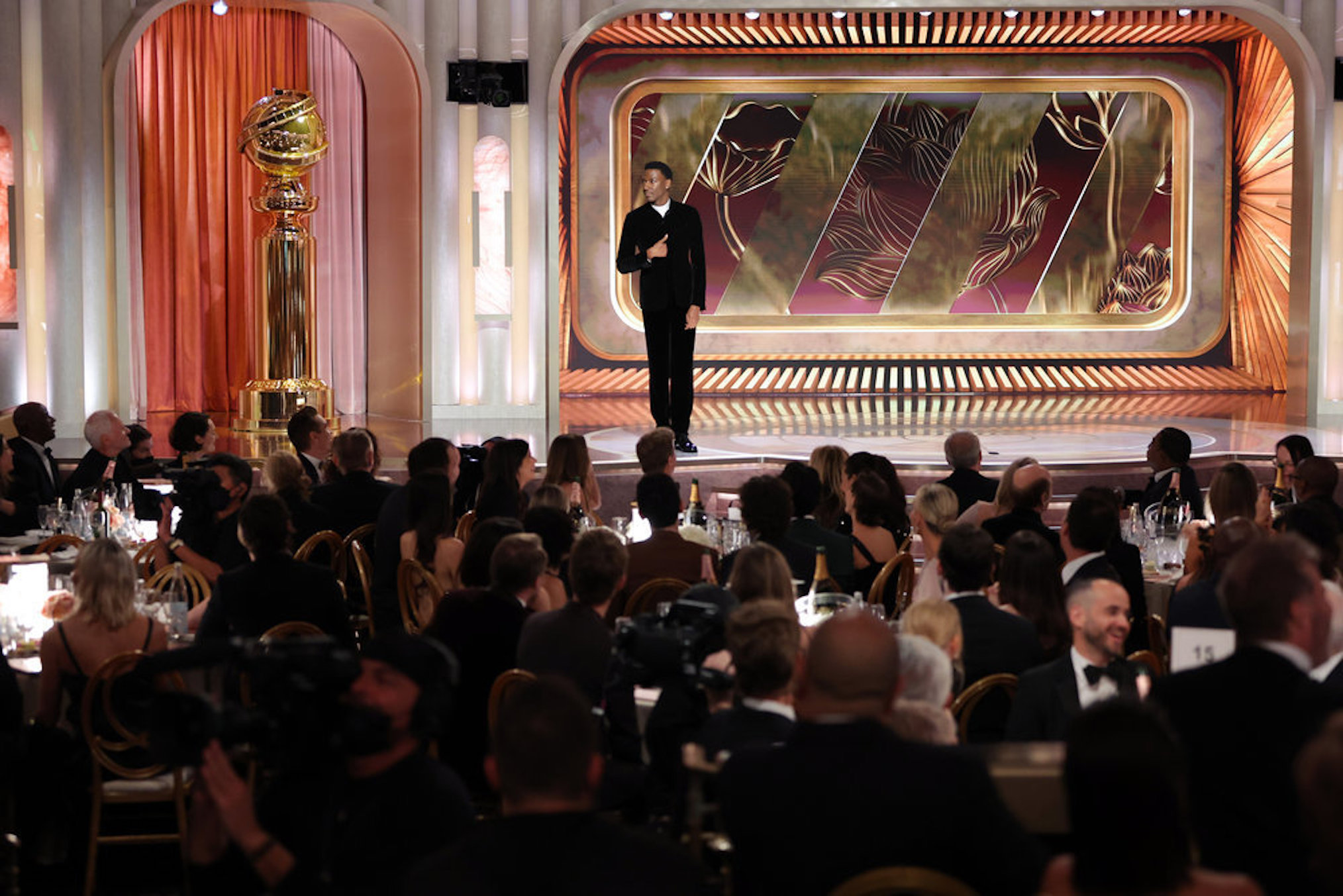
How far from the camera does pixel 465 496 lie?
7.07 meters

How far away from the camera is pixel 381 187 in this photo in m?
11.7

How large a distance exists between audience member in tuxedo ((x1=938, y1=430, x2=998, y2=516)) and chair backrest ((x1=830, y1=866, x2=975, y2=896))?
4.41 m

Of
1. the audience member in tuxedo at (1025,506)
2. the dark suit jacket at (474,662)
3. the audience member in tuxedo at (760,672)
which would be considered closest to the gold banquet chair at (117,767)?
the dark suit jacket at (474,662)

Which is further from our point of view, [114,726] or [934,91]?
[934,91]

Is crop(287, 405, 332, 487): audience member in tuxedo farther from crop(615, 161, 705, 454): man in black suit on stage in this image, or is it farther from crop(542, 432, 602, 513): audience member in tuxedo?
crop(615, 161, 705, 454): man in black suit on stage

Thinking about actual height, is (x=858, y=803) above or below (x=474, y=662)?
above

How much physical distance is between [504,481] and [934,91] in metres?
9.38

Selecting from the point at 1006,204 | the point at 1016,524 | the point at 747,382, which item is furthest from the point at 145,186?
the point at 1016,524

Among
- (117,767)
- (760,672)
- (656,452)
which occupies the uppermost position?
(656,452)

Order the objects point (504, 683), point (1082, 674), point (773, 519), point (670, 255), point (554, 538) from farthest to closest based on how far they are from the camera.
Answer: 1. point (670, 255)
2. point (773, 519)
3. point (554, 538)
4. point (504, 683)
5. point (1082, 674)

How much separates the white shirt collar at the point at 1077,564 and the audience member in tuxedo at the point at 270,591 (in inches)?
82.2

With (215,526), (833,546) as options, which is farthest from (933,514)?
(215,526)

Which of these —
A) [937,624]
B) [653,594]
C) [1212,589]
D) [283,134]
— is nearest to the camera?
Result: [937,624]

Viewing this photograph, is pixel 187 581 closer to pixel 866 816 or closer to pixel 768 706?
pixel 768 706
